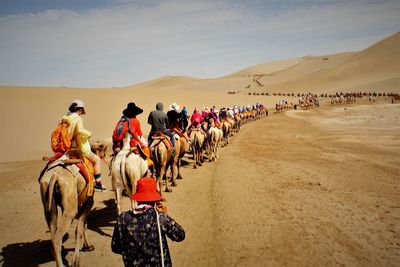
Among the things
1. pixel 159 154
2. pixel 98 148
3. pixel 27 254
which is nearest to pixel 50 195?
pixel 27 254

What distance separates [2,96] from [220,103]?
1429 inches

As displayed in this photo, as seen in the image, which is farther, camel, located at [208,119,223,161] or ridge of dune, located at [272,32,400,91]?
ridge of dune, located at [272,32,400,91]

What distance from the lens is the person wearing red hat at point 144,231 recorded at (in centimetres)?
366

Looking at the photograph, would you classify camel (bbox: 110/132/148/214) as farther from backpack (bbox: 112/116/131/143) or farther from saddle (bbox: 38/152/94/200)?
saddle (bbox: 38/152/94/200)

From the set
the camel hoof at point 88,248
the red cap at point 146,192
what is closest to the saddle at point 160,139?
the camel hoof at point 88,248

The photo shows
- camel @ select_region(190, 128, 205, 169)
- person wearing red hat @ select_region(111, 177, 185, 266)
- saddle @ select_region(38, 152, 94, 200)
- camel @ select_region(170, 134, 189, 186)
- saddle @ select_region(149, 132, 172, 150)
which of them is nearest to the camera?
person wearing red hat @ select_region(111, 177, 185, 266)

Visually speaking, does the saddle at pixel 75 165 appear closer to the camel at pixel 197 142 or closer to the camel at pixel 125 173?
the camel at pixel 125 173

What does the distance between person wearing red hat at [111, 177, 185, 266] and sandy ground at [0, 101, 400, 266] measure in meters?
3.16

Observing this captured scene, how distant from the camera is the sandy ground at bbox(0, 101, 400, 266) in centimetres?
686

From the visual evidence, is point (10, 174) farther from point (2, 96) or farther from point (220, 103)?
point (220, 103)

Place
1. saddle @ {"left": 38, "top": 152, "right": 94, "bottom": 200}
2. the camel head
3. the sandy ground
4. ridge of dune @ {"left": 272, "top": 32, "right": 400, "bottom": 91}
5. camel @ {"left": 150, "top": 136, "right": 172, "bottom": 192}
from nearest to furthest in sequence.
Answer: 1. saddle @ {"left": 38, "top": 152, "right": 94, "bottom": 200}
2. the sandy ground
3. the camel head
4. camel @ {"left": 150, "top": 136, "right": 172, "bottom": 192}
5. ridge of dune @ {"left": 272, "top": 32, "right": 400, "bottom": 91}

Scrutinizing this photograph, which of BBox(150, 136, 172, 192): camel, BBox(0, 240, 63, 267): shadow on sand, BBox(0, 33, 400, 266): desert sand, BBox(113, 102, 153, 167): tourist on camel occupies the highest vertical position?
BBox(113, 102, 153, 167): tourist on camel

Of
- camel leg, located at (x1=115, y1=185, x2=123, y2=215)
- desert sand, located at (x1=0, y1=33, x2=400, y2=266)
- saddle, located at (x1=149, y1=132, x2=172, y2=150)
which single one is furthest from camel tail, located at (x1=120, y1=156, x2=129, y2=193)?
saddle, located at (x1=149, y1=132, x2=172, y2=150)

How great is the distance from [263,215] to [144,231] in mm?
5790
